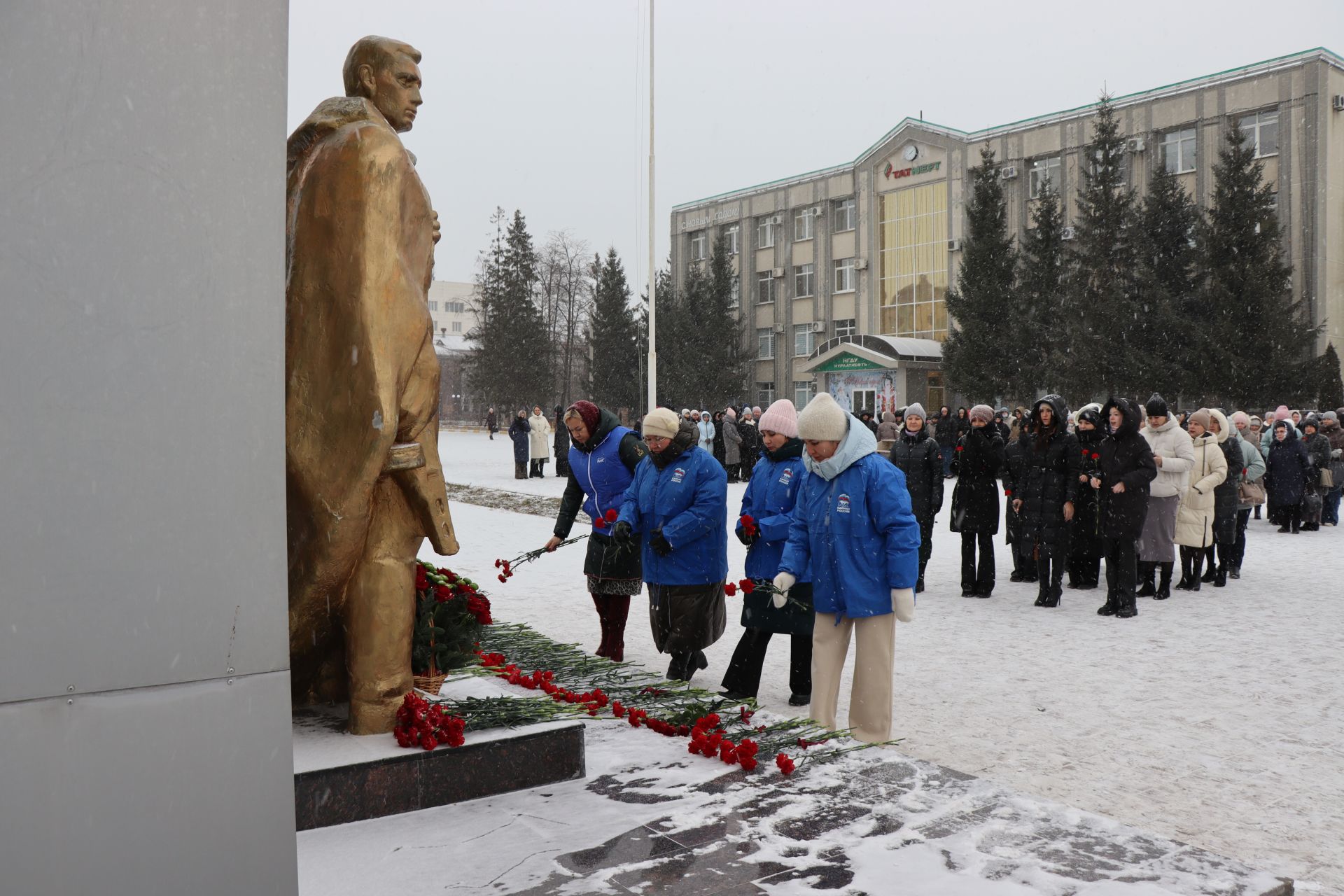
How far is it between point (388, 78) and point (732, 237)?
51.0 metres

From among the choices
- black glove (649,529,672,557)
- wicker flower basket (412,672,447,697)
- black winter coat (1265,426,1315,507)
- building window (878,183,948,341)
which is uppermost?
building window (878,183,948,341)

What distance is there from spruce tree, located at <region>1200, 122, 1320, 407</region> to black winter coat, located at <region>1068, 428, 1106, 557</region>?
2347 cm

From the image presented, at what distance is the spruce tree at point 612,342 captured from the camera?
55.2 m

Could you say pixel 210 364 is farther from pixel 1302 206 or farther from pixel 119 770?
pixel 1302 206

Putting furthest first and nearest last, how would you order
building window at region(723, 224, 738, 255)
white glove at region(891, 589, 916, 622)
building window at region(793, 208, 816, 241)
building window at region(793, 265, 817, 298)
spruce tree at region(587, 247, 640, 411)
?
spruce tree at region(587, 247, 640, 411) → building window at region(723, 224, 738, 255) → building window at region(793, 265, 817, 298) → building window at region(793, 208, 816, 241) → white glove at region(891, 589, 916, 622)

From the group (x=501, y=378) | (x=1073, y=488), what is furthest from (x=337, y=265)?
(x=501, y=378)

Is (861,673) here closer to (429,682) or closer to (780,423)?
(780,423)

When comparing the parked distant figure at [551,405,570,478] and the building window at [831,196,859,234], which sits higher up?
the building window at [831,196,859,234]

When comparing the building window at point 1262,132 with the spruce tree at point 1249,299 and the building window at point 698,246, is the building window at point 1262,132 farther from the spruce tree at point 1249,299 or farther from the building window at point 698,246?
the building window at point 698,246

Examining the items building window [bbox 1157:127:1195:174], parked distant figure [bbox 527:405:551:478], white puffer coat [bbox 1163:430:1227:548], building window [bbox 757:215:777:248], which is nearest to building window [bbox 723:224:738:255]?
building window [bbox 757:215:777:248]

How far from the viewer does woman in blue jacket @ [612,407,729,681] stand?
6434mm

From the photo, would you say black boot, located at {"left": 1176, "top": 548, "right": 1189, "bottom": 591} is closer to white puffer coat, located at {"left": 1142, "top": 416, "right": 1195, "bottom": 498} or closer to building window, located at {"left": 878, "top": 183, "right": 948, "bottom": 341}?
white puffer coat, located at {"left": 1142, "top": 416, "right": 1195, "bottom": 498}

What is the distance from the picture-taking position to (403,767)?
325cm

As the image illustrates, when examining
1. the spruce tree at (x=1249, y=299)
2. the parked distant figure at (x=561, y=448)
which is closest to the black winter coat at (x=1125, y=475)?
the parked distant figure at (x=561, y=448)
